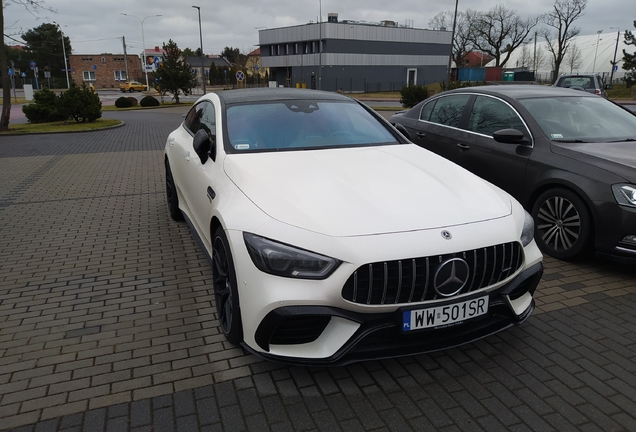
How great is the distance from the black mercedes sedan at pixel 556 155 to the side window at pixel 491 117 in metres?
0.01

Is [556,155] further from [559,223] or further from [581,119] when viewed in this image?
[581,119]

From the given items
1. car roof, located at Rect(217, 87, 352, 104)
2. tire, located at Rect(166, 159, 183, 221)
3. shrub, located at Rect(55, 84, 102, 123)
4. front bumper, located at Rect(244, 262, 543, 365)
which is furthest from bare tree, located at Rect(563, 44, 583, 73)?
front bumper, located at Rect(244, 262, 543, 365)

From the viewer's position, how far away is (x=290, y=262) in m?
2.65

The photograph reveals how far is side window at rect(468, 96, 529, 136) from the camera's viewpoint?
5.62 metres

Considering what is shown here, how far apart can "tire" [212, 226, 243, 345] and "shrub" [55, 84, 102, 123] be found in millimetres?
19476

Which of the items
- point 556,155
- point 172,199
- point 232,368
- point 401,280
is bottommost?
point 232,368

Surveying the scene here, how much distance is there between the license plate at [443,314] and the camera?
266cm

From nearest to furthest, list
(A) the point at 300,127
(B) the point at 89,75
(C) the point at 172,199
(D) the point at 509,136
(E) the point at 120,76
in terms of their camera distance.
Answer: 1. (A) the point at 300,127
2. (D) the point at 509,136
3. (C) the point at 172,199
4. (E) the point at 120,76
5. (B) the point at 89,75

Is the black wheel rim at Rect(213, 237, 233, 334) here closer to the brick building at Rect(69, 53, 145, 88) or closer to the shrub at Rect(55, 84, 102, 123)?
the shrub at Rect(55, 84, 102, 123)

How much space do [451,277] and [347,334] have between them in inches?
25.4

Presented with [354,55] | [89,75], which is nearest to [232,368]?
[354,55]

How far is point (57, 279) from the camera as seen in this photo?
181 inches

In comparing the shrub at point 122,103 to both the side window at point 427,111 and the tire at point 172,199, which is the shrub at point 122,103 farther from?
the side window at point 427,111

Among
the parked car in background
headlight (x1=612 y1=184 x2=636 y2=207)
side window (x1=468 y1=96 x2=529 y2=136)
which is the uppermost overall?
the parked car in background
